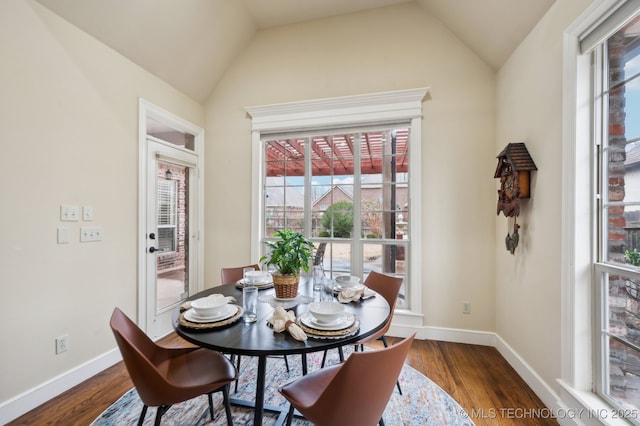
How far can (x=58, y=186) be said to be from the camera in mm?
1972

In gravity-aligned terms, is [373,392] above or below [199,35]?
below

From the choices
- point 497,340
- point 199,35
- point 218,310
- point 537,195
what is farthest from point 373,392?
point 199,35

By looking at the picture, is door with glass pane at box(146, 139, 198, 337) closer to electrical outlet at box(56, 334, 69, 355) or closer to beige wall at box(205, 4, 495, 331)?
electrical outlet at box(56, 334, 69, 355)

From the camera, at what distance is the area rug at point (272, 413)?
1672 mm

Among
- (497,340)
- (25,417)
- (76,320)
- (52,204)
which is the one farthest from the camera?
(497,340)

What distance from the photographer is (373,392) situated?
3.43 feet

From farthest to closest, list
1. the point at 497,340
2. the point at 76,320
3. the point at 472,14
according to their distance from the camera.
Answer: the point at 497,340 < the point at 472,14 < the point at 76,320

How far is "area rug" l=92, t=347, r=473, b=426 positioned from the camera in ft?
5.49

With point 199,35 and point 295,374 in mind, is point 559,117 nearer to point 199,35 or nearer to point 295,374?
point 295,374

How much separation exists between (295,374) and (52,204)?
2.21 meters

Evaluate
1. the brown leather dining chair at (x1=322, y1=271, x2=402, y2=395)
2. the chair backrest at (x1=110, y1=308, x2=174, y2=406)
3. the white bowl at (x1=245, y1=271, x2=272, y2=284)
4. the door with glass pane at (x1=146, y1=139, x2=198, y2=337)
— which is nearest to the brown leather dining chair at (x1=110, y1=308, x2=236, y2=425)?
the chair backrest at (x1=110, y1=308, x2=174, y2=406)

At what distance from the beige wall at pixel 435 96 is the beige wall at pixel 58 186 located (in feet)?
5.44

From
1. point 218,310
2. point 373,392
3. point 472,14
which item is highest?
point 472,14

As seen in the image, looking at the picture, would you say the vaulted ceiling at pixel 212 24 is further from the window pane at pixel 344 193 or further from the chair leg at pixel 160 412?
the chair leg at pixel 160 412
